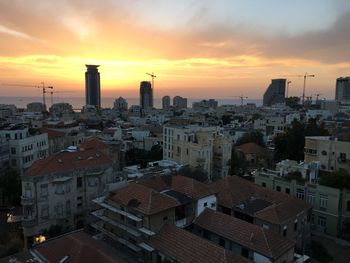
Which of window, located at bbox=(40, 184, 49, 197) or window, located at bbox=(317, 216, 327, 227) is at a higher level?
window, located at bbox=(40, 184, 49, 197)

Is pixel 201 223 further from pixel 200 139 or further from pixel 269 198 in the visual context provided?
pixel 200 139

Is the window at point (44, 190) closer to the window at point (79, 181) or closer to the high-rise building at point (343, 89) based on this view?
the window at point (79, 181)

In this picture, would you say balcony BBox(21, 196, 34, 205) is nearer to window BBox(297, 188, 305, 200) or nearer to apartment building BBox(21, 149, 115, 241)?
apartment building BBox(21, 149, 115, 241)

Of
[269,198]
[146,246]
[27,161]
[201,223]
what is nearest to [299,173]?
[269,198]

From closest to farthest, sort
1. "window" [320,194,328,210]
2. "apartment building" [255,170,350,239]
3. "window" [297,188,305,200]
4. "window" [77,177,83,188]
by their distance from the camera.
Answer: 1. "apartment building" [255,170,350,239]
2. "window" [320,194,328,210]
3. "window" [297,188,305,200]
4. "window" [77,177,83,188]

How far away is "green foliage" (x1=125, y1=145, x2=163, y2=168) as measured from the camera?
54.8 meters

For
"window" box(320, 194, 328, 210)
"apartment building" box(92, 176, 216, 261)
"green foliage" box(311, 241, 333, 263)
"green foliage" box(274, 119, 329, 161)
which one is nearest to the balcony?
"apartment building" box(92, 176, 216, 261)

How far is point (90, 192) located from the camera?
3362cm

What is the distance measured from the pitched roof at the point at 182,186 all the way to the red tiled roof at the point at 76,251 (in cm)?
759

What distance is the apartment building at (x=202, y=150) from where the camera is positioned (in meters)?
47.6

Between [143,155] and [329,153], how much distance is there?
29.5 metres

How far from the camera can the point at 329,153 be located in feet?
130

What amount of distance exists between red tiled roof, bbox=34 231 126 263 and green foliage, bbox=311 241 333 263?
17.3 metres

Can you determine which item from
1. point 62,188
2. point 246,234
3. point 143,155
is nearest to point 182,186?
point 246,234
